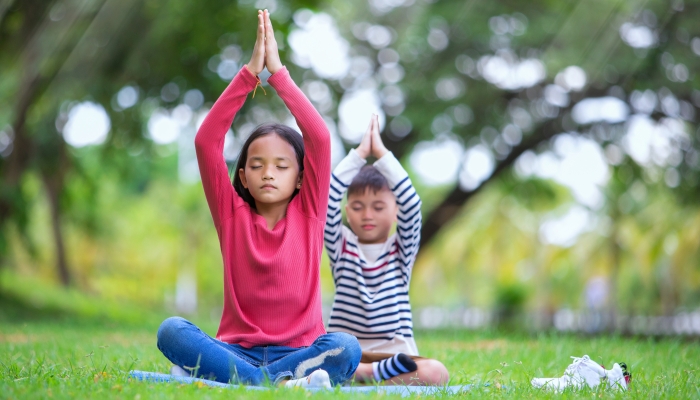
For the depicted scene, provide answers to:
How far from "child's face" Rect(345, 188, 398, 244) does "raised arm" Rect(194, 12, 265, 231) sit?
980 millimetres

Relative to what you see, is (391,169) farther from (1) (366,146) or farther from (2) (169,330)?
(2) (169,330)

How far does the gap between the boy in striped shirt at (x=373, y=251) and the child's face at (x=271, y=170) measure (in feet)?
1.90

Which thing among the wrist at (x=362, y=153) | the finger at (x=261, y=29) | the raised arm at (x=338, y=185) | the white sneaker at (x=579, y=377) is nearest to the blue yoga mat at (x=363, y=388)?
the white sneaker at (x=579, y=377)

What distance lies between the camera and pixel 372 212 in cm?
429

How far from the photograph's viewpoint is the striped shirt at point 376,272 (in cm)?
411

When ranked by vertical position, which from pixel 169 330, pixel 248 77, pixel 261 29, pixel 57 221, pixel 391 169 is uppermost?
pixel 261 29

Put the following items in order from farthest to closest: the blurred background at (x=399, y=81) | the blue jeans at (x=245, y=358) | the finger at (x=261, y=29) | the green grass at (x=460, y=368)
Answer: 1. the blurred background at (x=399, y=81)
2. the finger at (x=261, y=29)
3. the blue jeans at (x=245, y=358)
4. the green grass at (x=460, y=368)

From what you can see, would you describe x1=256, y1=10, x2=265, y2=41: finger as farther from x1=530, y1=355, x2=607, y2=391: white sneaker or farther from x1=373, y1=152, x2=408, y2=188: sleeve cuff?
x1=530, y1=355, x2=607, y2=391: white sneaker

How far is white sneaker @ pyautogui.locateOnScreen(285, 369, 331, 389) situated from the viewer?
3205 millimetres

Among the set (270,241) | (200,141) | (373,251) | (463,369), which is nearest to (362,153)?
(373,251)

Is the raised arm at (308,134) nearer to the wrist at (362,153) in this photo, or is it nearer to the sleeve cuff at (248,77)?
the sleeve cuff at (248,77)

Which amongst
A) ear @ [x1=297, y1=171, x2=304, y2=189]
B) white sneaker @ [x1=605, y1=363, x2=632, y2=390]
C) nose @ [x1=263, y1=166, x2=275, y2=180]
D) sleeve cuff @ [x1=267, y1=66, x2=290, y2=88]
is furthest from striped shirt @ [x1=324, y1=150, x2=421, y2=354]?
white sneaker @ [x1=605, y1=363, x2=632, y2=390]

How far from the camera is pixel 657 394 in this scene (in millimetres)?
3234

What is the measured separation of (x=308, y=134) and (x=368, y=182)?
860 mm
